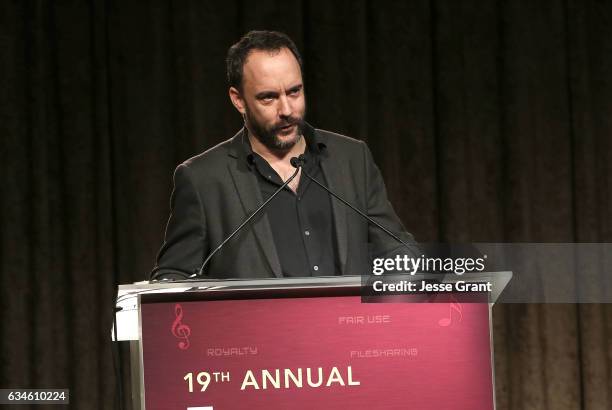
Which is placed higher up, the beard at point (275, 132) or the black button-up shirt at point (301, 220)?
the beard at point (275, 132)

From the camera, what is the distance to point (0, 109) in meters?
4.08

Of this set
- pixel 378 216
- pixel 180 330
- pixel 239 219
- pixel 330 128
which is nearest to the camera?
pixel 180 330

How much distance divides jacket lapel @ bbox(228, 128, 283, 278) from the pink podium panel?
0.53 meters

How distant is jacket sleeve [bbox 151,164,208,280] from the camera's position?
2.27 metres

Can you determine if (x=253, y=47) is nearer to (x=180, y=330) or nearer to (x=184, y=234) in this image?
(x=184, y=234)

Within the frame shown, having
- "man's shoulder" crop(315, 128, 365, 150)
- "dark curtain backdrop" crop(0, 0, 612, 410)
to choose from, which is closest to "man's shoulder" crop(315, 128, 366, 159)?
"man's shoulder" crop(315, 128, 365, 150)

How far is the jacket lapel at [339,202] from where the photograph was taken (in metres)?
2.33

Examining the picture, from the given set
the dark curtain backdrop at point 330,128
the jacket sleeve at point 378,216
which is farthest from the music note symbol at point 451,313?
the dark curtain backdrop at point 330,128

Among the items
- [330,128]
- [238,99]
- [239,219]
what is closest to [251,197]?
[239,219]

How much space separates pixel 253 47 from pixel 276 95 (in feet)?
0.47

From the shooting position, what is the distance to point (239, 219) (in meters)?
2.31

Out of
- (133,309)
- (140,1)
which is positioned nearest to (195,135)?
(140,1)

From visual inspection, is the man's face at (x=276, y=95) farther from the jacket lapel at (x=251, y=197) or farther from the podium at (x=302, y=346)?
the podium at (x=302, y=346)

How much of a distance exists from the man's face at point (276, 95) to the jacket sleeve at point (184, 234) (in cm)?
24
